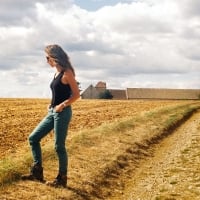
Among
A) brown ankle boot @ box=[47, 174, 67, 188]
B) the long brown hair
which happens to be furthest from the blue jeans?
the long brown hair

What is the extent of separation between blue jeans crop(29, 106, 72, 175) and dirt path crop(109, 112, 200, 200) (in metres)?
2.00

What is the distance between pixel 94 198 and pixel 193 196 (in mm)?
2424

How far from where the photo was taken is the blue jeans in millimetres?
9445

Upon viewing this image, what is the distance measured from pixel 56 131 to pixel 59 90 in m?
0.88

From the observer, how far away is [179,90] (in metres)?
152

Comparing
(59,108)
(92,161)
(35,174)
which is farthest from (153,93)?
(59,108)

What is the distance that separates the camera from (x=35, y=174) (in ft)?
33.6

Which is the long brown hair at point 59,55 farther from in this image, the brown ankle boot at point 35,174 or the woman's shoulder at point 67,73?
the brown ankle boot at point 35,174

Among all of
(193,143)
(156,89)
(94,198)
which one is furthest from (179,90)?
(94,198)

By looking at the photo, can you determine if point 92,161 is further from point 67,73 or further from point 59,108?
point 67,73

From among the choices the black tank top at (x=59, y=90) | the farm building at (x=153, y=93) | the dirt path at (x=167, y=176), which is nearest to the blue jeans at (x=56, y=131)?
the black tank top at (x=59, y=90)

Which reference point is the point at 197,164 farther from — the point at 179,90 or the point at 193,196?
the point at 179,90

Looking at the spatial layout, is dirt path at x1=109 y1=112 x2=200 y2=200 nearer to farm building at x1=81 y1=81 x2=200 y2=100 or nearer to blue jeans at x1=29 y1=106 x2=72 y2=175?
blue jeans at x1=29 y1=106 x2=72 y2=175

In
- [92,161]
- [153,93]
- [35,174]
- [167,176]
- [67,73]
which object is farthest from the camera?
[153,93]
